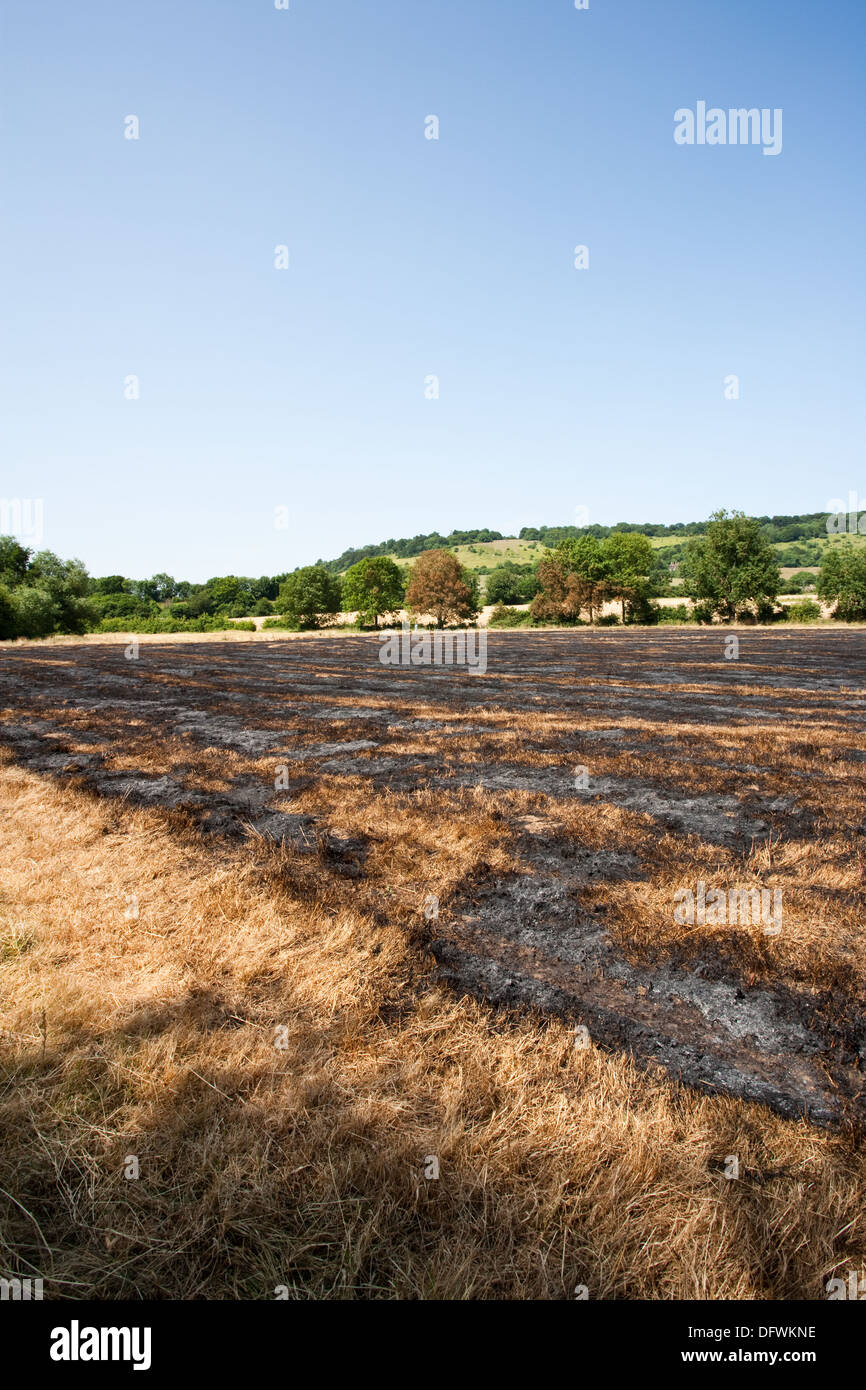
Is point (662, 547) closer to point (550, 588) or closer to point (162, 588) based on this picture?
point (550, 588)

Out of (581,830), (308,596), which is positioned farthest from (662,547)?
(581,830)

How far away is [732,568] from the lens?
74250 millimetres

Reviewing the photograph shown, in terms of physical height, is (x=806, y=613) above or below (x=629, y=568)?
below

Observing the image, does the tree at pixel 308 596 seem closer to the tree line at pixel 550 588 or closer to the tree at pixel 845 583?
the tree line at pixel 550 588

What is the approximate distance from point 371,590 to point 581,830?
281ft

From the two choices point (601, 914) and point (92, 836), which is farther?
point (92, 836)

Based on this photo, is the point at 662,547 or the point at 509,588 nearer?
the point at 509,588

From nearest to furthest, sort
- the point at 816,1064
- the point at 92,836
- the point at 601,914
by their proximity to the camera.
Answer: the point at 816,1064 < the point at 601,914 < the point at 92,836

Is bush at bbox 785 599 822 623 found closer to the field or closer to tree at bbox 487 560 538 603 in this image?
tree at bbox 487 560 538 603

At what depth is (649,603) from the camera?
275 feet

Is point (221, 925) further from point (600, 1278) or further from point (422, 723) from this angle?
point (422, 723)


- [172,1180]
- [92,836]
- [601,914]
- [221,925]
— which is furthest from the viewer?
[92,836]

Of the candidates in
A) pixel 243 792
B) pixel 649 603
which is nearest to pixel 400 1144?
pixel 243 792
